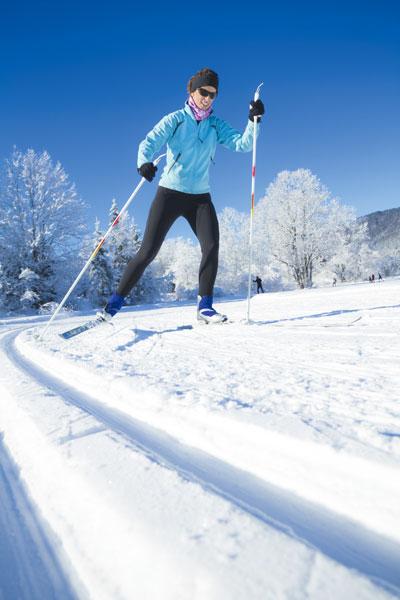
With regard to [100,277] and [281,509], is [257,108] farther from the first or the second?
[100,277]

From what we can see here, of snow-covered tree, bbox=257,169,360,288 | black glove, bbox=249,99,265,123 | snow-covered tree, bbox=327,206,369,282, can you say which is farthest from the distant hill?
black glove, bbox=249,99,265,123

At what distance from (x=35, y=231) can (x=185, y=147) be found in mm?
13919

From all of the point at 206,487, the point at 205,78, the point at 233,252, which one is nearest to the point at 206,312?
the point at 205,78

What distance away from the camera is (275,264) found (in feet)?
84.8

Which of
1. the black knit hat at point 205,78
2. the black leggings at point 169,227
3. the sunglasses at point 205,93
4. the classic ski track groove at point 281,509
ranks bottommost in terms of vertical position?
the classic ski track groove at point 281,509

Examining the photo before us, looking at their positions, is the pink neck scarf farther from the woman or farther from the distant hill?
the distant hill

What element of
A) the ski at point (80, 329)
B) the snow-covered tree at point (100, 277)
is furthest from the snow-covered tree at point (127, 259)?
the ski at point (80, 329)

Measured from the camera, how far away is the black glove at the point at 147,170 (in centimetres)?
307

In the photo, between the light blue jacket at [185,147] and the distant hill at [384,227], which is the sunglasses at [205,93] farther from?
the distant hill at [384,227]

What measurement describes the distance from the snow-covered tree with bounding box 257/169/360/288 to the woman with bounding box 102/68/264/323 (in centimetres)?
2078

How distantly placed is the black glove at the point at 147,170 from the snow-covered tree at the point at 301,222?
21231mm

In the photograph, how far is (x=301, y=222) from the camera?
2281 centimetres

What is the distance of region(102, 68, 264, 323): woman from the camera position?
10.2ft

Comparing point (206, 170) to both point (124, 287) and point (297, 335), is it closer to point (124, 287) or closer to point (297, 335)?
point (124, 287)
